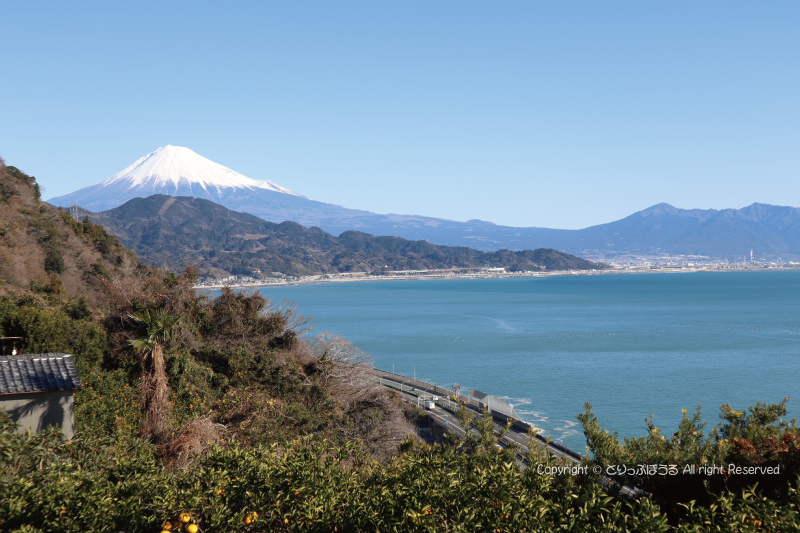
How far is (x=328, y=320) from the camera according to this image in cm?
6412

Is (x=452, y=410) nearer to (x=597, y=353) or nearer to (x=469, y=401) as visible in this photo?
(x=469, y=401)

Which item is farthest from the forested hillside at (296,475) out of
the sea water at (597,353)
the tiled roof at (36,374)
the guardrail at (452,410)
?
the sea water at (597,353)

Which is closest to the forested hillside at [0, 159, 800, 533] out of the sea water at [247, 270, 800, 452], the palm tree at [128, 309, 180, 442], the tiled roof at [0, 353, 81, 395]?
the palm tree at [128, 309, 180, 442]

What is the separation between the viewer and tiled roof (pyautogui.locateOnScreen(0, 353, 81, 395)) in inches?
272

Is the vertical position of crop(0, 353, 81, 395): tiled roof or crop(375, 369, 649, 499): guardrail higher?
crop(0, 353, 81, 395): tiled roof

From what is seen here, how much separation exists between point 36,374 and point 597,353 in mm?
39934

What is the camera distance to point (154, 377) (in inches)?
345

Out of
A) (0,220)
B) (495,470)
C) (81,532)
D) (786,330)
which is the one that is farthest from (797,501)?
(786,330)

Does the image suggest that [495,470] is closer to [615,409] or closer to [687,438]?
[687,438]

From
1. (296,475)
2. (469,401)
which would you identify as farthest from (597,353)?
(296,475)

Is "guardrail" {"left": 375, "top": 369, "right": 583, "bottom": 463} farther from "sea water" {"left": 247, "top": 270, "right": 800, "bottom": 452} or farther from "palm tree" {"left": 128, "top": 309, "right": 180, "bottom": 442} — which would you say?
"palm tree" {"left": 128, "top": 309, "right": 180, "bottom": 442}

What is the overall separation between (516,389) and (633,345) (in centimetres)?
1890

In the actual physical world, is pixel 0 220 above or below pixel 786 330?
above

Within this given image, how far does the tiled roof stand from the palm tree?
1120 millimetres
